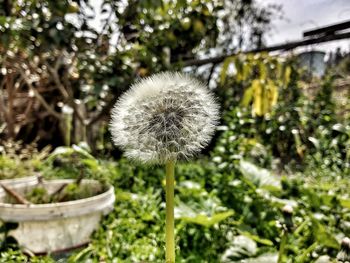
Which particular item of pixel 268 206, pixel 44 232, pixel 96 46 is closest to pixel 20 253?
pixel 44 232

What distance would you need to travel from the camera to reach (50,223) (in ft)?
5.29

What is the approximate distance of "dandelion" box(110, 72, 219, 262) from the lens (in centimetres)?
57

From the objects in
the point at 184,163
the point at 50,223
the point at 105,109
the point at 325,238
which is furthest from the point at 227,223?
the point at 105,109

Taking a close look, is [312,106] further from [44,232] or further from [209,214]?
[44,232]

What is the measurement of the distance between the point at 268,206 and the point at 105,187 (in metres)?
0.98

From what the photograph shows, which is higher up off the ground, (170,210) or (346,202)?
(170,210)

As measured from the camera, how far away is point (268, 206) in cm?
206

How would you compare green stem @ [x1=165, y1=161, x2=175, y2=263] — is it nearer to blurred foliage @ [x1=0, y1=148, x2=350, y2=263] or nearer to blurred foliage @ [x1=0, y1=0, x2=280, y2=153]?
blurred foliage @ [x1=0, y1=148, x2=350, y2=263]

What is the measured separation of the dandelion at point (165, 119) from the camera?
Result: 571mm

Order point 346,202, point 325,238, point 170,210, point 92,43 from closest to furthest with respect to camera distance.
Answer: point 170,210, point 325,238, point 346,202, point 92,43

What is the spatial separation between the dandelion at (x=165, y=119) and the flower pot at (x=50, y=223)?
3.63ft

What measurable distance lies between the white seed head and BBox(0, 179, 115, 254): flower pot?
1.11 meters

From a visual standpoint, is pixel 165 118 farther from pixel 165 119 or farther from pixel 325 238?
pixel 325 238

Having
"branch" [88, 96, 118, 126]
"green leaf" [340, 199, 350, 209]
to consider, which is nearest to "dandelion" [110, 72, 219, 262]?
"green leaf" [340, 199, 350, 209]
